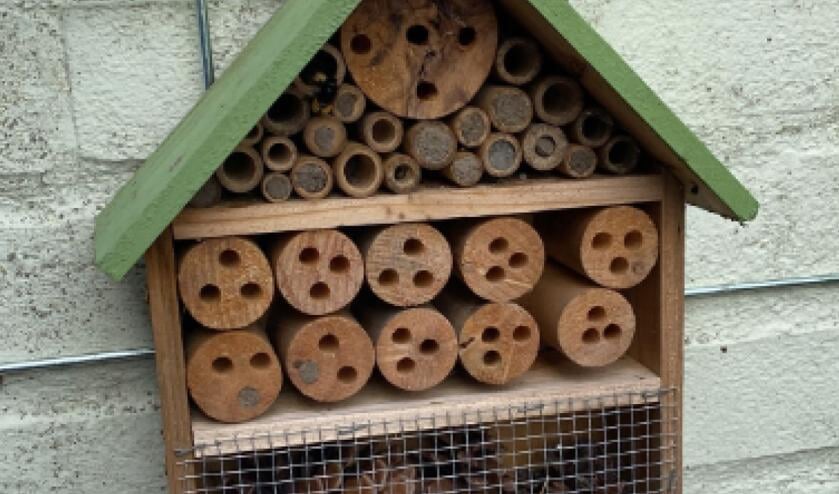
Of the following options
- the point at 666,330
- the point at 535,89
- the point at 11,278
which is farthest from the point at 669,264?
the point at 11,278

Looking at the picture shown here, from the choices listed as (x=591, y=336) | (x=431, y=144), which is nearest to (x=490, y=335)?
(x=591, y=336)

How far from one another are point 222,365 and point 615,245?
0.42 metres

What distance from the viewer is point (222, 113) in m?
0.84

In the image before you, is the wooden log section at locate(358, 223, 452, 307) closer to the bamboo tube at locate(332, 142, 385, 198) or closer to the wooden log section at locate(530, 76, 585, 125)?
the bamboo tube at locate(332, 142, 385, 198)

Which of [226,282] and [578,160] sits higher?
[578,160]

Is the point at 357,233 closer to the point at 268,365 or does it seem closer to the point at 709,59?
the point at 268,365

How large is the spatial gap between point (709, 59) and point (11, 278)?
93cm

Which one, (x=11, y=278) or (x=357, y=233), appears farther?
(x=11, y=278)

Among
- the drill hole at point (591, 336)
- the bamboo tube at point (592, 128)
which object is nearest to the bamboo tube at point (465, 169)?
the bamboo tube at point (592, 128)

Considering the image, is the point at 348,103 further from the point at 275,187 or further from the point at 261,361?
the point at 261,361

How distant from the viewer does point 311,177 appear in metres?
0.94

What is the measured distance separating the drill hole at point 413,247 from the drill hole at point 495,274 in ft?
A: 0.26

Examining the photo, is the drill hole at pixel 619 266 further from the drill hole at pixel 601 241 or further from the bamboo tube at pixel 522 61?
the bamboo tube at pixel 522 61

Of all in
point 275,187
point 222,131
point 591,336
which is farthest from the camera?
point 591,336
